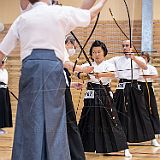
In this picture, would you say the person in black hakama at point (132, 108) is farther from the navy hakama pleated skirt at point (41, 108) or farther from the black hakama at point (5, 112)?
the navy hakama pleated skirt at point (41, 108)

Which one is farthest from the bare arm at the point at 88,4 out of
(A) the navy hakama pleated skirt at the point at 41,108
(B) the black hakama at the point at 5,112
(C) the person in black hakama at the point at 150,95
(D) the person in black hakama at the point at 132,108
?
(B) the black hakama at the point at 5,112

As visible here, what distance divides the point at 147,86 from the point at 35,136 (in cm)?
320

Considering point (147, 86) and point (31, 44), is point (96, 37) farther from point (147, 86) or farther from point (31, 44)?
point (31, 44)

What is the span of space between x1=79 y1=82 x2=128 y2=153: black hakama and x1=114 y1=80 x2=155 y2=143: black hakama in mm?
686

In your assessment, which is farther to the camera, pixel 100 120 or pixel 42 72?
pixel 100 120

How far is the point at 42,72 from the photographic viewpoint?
2.04 metres

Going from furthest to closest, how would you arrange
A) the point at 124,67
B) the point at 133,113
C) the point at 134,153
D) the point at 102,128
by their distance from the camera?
the point at 133,113, the point at 124,67, the point at 134,153, the point at 102,128

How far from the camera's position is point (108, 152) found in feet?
12.7

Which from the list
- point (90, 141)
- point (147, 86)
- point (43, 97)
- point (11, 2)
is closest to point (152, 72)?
point (147, 86)

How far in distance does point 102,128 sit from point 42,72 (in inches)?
76.5

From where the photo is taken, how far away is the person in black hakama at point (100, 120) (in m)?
3.86

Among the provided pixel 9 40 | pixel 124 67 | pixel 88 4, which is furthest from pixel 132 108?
pixel 9 40

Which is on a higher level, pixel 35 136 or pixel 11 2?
pixel 11 2

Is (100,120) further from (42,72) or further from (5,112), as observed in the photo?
(5,112)
